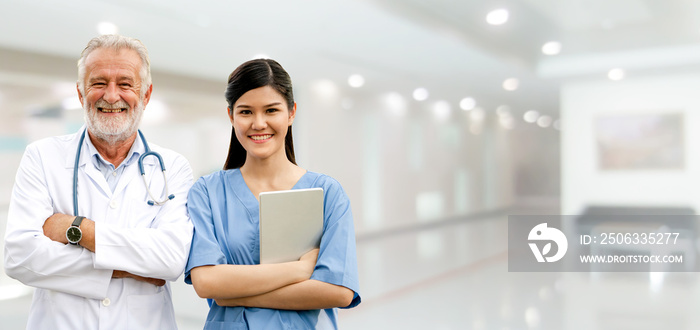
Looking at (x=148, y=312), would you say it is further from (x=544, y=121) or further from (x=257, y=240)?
(x=544, y=121)

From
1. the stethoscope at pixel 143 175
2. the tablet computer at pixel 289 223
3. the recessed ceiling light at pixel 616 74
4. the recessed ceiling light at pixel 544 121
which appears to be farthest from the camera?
the recessed ceiling light at pixel 544 121

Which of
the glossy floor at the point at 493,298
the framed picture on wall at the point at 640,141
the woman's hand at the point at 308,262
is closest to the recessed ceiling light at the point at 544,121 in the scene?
the framed picture on wall at the point at 640,141

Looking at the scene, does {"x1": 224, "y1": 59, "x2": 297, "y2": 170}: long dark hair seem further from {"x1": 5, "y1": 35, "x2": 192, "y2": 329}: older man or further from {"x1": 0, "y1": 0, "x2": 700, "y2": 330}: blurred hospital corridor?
{"x1": 0, "y1": 0, "x2": 700, "y2": 330}: blurred hospital corridor

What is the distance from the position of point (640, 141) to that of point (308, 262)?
12.6 feet

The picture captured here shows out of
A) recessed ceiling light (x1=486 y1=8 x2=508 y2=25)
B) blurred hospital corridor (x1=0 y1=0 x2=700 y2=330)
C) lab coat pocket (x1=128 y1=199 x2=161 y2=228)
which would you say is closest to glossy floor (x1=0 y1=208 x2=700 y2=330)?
blurred hospital corridor (x1=0 y1=0 x2=700 y2=330)

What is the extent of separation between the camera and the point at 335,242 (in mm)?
1188

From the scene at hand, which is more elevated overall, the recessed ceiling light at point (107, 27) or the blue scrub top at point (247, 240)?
the recessed ceiling light at point (107, 27)

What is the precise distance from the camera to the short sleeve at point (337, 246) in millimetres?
1153

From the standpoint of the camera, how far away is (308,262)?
1173mm

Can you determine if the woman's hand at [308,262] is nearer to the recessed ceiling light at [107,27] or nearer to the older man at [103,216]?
the older man at [103,216]

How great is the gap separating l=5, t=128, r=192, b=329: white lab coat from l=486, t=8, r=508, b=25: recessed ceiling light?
148 inches

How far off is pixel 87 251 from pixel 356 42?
13.3 ft

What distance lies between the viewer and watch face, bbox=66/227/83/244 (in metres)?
1.16

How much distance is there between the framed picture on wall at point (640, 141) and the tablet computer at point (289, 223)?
3689mm
